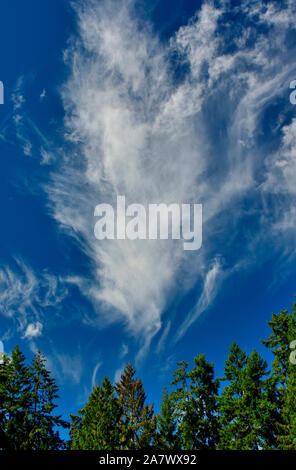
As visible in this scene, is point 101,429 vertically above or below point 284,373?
below

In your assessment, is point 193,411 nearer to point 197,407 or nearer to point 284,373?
point 197,407

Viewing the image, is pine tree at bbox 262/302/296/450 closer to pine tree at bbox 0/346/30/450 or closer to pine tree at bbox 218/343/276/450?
pine tree at bbox 218/343/276/450

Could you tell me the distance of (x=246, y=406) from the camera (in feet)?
84.6

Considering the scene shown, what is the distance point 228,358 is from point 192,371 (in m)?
5.81

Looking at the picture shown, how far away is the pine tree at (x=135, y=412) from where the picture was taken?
32.3 m

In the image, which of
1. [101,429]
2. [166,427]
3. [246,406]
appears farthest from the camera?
[166,427]

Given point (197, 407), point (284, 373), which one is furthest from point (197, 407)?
point (284, 373)

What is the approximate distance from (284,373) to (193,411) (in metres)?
12.6

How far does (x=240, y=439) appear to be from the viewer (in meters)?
24.7

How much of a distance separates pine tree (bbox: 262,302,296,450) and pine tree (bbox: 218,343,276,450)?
44.4 inches

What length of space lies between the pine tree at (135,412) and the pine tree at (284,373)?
1680 cm
